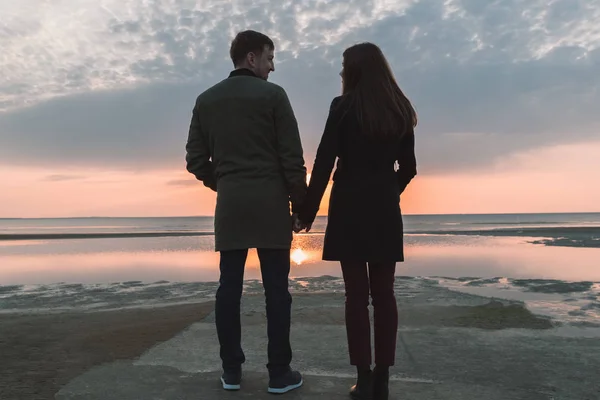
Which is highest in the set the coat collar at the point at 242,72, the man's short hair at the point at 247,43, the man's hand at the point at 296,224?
the man's short hair at the point at 247,43

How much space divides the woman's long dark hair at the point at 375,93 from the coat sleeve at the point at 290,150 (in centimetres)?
39

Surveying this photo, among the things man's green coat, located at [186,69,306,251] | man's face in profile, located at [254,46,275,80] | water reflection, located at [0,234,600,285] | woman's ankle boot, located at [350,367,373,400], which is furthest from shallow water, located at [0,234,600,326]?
man's face in profile, located at [254,46,275,80]

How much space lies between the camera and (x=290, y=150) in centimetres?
306

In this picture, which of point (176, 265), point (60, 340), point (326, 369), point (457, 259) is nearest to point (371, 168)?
point (326, 369)

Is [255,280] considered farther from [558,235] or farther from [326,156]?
[558,235]

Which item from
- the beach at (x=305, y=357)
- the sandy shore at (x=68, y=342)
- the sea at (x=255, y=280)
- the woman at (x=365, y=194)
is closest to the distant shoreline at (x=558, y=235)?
the sea at (x=255, y=280)

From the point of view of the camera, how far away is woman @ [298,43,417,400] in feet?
9.55

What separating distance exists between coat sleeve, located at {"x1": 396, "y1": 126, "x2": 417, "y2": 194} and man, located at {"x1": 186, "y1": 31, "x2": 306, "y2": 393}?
2.05ft

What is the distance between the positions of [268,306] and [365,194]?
0.92 metres

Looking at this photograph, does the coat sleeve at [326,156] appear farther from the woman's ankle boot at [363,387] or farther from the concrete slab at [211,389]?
the concrete slab at [211,389]

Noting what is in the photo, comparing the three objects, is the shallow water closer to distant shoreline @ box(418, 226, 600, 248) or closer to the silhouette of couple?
the silhouette of couple

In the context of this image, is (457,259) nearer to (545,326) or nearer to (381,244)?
(545,326)

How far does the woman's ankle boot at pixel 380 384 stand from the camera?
110 inches

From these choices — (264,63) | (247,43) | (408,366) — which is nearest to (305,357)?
(408,366)
